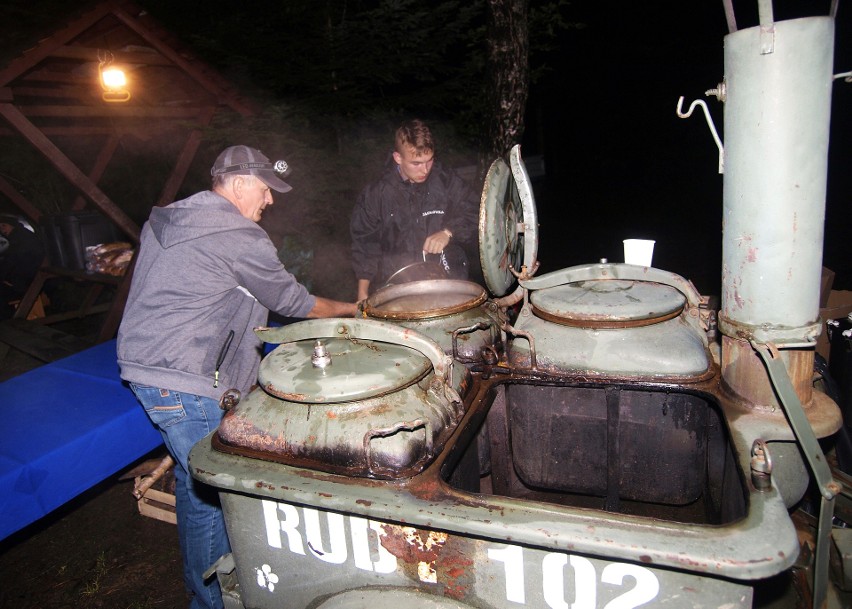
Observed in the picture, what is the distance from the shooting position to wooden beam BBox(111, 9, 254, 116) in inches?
215

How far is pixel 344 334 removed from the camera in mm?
2000

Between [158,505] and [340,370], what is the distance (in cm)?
306

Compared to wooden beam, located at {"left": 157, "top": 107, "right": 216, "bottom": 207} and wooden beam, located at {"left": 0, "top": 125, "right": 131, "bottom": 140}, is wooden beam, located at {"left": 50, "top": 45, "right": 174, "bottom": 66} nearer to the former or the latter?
wooden beam, located at {"left": 157, "top": 107, "right": 216, "bottom": 207}

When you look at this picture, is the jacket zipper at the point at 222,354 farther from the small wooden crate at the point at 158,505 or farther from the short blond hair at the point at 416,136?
the short blond hair at the point at 416,136

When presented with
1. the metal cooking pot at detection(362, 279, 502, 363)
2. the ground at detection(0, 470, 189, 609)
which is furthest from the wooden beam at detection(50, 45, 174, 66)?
the metal cooking pot at detection(362, 279, 502, 363)

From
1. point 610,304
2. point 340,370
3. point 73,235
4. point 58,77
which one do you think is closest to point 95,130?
point 58,77

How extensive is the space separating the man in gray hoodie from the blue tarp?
42cm

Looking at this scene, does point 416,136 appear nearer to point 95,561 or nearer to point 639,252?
point 639,252

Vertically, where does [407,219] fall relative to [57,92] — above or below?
below

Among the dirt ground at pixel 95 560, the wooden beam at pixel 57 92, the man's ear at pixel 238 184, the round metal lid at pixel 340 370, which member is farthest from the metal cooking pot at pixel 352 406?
the wooden beam at pixel 57 92

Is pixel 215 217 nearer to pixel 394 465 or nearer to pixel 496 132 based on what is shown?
pixel 394 465

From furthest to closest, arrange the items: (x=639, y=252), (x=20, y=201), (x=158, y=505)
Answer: (x=20, y=201) < (x=158, y=505) < (x=639, y=252)

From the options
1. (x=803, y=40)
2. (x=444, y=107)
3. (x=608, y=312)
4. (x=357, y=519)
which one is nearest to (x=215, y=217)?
(x=357, y=519)

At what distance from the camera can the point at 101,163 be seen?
7.60m
